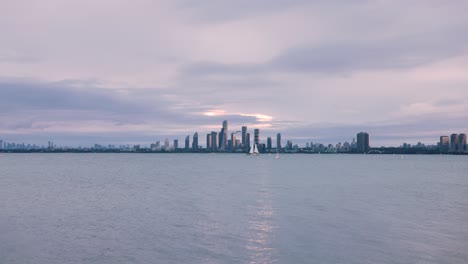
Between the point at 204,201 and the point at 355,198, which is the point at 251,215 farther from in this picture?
the point at 355,198

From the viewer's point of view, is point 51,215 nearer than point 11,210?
Yes

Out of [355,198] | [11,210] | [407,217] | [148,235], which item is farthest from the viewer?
[355,198]

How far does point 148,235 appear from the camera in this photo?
36188 millimetres

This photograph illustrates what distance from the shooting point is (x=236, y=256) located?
29.3 m

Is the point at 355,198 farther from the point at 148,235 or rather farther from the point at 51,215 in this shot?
the point at 51,215

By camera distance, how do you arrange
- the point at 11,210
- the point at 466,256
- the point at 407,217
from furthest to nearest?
the point at 11,210
the point at 407,217
the point at 466,256

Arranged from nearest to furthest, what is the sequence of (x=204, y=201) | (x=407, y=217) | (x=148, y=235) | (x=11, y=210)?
(x=148, y=235), (x=407, y=217), (x=11, y=210), (x=204, y=201)

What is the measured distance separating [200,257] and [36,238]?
1498 cm

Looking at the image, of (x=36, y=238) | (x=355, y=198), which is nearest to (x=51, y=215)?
(x=36, y=238)

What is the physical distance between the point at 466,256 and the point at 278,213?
22.6 meters

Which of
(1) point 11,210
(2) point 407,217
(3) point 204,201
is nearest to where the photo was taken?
(2) point 407,217

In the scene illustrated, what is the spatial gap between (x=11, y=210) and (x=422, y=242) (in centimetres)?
4436

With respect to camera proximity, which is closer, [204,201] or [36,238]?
[36,238]

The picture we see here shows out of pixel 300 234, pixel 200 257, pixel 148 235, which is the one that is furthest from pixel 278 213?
pixel 200 257
